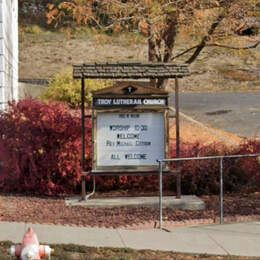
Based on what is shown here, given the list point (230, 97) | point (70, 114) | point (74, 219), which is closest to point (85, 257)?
point (74, 219)

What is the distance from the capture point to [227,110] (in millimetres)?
29703

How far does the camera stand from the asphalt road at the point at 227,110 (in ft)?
81.6

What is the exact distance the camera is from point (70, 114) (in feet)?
43.9

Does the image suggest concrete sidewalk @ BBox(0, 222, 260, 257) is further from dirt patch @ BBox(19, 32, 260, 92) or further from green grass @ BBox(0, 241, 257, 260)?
dirt patch @ BBox(19, 32, 260, 92)

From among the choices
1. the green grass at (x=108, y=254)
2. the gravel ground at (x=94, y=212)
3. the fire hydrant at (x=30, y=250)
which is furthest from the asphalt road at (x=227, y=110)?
the fire hydrant at (x=30, y=250)

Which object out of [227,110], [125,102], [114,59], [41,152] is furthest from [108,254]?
[114,59]

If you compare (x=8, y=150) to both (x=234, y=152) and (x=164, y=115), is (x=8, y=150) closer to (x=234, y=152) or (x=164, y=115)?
(x=164, y=115)

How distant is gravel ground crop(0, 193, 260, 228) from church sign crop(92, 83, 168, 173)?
2.81ft

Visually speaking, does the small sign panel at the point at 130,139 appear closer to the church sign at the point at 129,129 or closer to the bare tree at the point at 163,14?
the church sign at the point at 129,129

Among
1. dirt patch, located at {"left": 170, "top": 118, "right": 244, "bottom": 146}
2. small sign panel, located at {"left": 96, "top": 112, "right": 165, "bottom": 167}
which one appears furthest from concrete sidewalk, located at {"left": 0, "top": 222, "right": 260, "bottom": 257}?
dirt patch, located at {"left": 170, "top": 118, "right": 244, "bottom": 146}

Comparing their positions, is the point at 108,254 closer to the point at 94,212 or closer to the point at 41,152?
the point at 94,212

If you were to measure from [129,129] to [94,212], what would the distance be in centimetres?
161

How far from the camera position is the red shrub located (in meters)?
12.7

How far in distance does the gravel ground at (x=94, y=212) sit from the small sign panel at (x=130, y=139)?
2.90 feet
